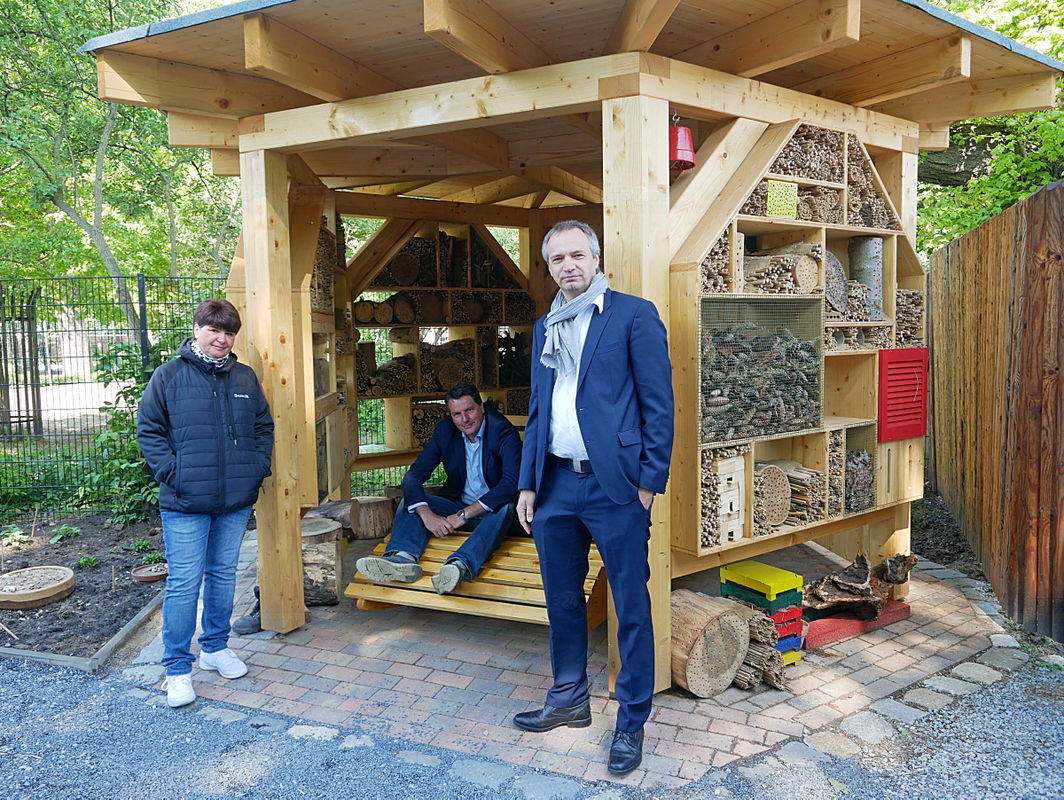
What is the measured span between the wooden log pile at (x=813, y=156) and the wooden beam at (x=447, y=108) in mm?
1120

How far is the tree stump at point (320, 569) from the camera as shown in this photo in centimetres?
494

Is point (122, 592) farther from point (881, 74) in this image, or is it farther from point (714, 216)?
point (881, 74)

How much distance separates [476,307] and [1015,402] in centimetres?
491

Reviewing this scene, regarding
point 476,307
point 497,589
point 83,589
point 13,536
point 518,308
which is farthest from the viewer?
point 518,308

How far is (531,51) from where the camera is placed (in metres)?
3.86

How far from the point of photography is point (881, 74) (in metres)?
4.34

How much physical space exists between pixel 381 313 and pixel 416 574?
3.48 meters

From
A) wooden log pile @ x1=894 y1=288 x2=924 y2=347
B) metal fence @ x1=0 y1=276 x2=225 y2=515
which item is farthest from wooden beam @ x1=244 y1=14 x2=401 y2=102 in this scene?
metal fence @ x1=0 y1=276 x2=225 y2=515

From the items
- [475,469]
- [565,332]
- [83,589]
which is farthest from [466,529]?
[83,589]

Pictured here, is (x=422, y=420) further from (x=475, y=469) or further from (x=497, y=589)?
(x=497, y=589)

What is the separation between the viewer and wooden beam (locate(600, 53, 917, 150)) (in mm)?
3502

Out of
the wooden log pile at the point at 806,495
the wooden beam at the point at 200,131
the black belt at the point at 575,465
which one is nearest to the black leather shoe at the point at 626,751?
the black belt at the point at 575,465

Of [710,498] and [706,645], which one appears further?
[710,498]

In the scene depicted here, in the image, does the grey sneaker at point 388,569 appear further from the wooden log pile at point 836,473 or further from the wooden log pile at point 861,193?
the wooden log pile at point 861,193
